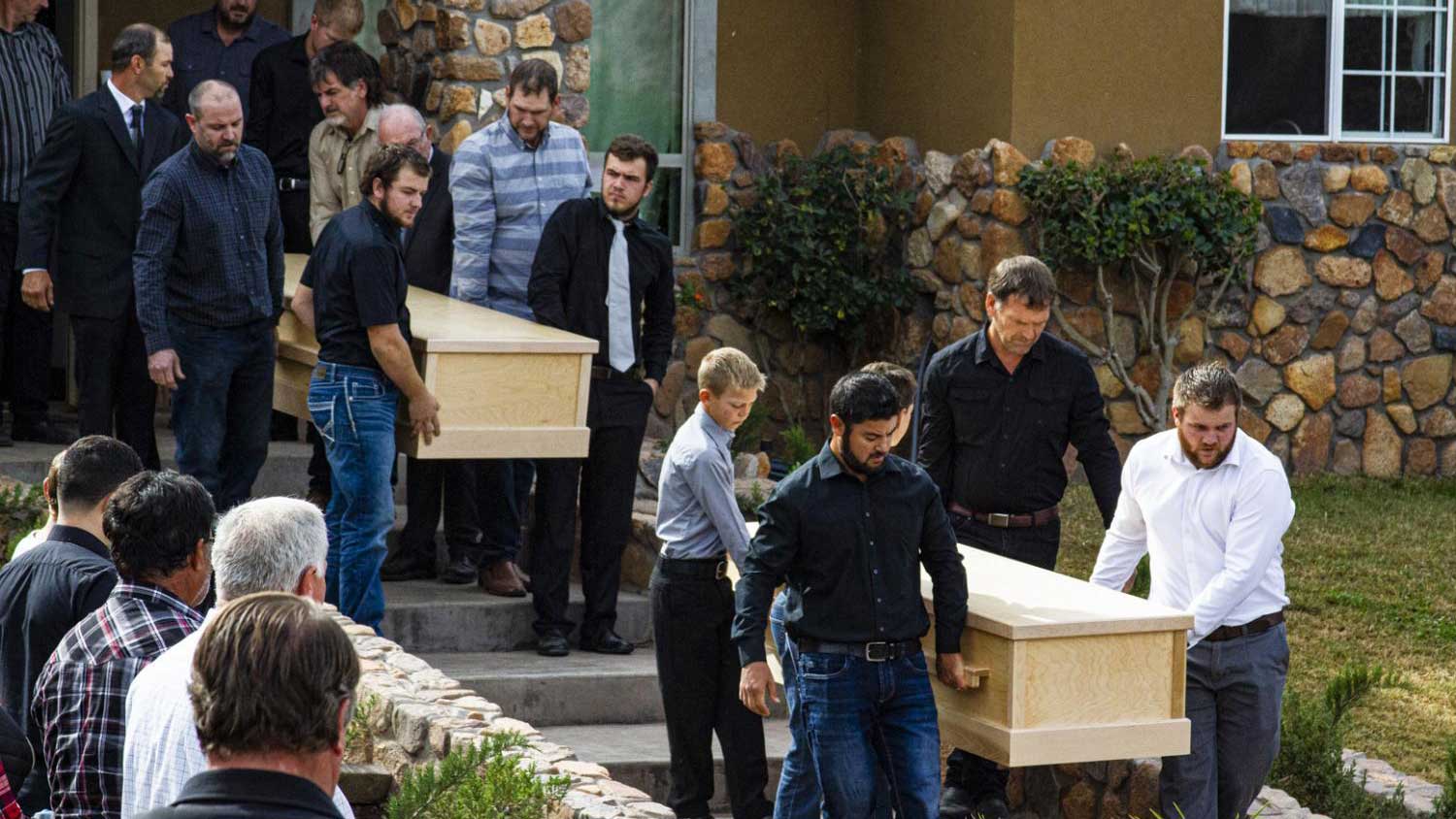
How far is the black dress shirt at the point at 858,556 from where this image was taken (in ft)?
16.7

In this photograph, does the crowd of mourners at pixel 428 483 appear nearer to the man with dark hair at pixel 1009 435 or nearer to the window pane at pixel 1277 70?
the man with dark hair at pixel 1009 435

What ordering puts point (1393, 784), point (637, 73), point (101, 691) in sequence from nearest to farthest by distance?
point (101, 691), point (1393, 784), point (637, 73)

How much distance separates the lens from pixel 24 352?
8.48 metres

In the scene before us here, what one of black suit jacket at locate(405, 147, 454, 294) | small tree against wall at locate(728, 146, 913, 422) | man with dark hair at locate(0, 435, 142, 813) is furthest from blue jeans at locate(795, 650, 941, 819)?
small tree against wall at locate(728, 146, 913, 422)

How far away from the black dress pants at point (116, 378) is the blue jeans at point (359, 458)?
1223 mm

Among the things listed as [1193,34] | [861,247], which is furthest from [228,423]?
[1193,34]

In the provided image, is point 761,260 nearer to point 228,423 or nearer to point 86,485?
point 228,423

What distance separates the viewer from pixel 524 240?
7754 mm

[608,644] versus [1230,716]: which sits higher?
[1230,716]

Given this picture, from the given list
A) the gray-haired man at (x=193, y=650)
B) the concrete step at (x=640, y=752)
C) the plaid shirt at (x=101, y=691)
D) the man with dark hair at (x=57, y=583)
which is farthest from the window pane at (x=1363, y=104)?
the plaid shirt at (x=101, y=691)

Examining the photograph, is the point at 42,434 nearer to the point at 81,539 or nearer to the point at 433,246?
the point at 433,246

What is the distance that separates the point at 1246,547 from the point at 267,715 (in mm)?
3475

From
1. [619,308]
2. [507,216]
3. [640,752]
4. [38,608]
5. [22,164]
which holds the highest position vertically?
[22,164]

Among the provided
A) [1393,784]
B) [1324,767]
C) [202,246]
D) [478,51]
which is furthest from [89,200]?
[1393,784]
